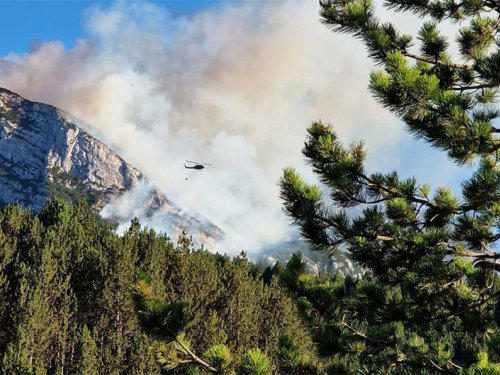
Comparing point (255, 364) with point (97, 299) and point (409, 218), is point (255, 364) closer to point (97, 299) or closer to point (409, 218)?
point (409, 218)

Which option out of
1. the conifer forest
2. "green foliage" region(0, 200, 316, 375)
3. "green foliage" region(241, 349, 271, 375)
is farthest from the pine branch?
"green foliage" region(0, 200, 316, 375)

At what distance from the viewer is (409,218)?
21.6ft

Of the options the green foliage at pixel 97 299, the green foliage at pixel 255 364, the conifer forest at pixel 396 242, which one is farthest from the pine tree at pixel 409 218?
the green foliage at pixel 97 299

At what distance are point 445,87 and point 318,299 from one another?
4.29 metres

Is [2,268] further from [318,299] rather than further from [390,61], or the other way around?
[390,61]

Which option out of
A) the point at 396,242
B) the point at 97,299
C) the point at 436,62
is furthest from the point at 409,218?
the point at 97,299

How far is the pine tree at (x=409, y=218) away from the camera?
222 inches

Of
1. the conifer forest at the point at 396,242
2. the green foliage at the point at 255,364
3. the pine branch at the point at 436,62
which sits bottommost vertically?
the green foliage at the point at 255,364

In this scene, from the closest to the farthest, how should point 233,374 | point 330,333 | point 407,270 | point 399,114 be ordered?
point 233,374 < point 399,114 < point 407,270 < point 330,333

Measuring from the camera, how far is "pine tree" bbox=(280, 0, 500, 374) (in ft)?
18.5

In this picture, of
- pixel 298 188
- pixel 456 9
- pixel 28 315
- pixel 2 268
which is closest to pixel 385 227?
pixel 298 188

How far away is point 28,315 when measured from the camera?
940 inches

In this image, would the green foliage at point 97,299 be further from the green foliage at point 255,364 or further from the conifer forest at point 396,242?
the green foliage at point 255,364

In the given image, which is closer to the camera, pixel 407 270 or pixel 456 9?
pixel 407 270
